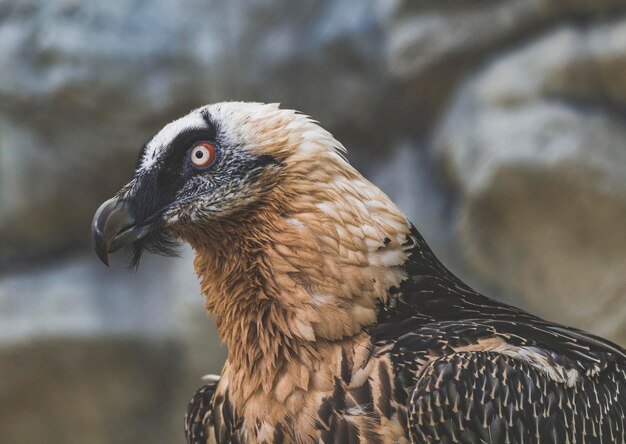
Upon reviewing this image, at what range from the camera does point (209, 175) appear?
249 centimetres

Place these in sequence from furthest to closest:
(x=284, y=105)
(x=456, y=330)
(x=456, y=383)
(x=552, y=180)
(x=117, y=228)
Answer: (x=284, y=105) → (x=552, y=180) → (x=117, y=228) → (x=456, y=330) → (x=456, y=383)

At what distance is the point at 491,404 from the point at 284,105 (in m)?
3.58

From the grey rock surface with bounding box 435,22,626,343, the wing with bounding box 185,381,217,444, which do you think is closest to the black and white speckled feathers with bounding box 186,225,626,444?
the wing with bounding box 185,381,217,444

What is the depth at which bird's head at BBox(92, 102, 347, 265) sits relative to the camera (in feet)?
8.05

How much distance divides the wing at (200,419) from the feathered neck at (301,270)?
210 millimetres

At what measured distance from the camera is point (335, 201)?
7.93 ft

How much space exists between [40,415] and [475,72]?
10.8 ft

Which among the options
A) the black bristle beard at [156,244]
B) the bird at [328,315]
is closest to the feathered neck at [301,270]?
the bird at [328,315]

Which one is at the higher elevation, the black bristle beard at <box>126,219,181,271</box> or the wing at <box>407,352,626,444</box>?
the black bristle beard at <box>126,219,181,271</box>

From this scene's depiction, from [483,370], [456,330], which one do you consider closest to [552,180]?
[456,330]

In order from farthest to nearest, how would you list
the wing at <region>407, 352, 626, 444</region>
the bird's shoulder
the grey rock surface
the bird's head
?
1. the grey rock surface
2. the bird's head
3. the bird's shoulder
4. the wing at <region>407, 352, 626, 444</region>

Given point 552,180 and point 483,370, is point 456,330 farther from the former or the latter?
point 552,180

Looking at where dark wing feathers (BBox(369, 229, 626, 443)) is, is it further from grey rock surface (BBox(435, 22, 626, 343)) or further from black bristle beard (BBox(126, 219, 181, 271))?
grey rock surface (BBox(435, 22, 626, 343))

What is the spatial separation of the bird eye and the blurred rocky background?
2.83 meters
